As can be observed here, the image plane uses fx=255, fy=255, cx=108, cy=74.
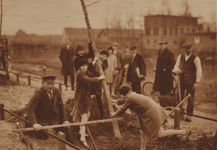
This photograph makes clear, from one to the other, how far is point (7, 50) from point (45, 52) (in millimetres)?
2019

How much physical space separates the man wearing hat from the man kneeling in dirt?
9.91ft

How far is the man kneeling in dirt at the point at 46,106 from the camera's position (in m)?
4.48

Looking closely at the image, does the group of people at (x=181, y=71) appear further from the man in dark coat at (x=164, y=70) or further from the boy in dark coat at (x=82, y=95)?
the boy in dark coat at (x=82, y=95)

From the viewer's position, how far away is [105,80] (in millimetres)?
6301

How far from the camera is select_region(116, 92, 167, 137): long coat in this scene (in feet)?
14.3

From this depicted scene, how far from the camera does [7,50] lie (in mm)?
6555

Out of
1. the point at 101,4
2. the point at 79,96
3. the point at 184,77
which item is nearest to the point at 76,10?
the point at 101,4

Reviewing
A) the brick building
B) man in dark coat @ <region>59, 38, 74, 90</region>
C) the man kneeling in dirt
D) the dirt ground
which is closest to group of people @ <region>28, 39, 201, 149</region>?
the man kneeling in dirt

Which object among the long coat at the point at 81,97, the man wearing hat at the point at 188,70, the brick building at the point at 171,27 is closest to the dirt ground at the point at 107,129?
the long coat at the point at 81,97

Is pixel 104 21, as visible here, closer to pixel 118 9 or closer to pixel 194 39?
pixel 118 9

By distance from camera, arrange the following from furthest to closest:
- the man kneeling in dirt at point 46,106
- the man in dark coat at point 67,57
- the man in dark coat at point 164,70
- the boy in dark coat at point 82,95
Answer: the man in dark coat at point 67,57 → the man in dark coat at point 164,70 → the boy in dark coat at point 82,95 → the man kneeling in dirt at point 46,106

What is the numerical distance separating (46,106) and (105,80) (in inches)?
78.4

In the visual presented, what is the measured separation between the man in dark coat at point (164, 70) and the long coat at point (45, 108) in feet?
9.43

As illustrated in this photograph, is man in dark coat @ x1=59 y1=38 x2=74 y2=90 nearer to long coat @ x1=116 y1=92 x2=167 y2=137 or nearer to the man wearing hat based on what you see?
the man wearing hat
